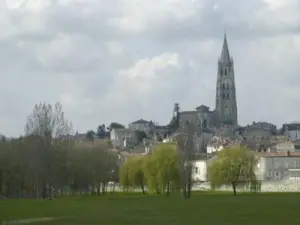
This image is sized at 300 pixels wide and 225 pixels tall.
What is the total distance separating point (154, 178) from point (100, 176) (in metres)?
9.45

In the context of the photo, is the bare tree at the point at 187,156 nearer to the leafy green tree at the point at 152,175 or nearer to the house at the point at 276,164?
the leafy green tree at the point at 152,175

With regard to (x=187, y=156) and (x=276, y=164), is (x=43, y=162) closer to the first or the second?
(x=187, y=156)

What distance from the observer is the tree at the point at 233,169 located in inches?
4500

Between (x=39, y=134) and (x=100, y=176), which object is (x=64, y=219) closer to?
(x=39, y=134)

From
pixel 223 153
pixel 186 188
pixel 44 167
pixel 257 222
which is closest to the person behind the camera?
pixel 257 222

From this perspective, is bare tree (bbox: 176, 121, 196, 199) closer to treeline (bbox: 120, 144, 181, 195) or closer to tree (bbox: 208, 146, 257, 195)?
treeline (bbox: 120, 144, 181, 195)

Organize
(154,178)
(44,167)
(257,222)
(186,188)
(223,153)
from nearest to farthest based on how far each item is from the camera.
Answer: (257,222) → (44,167) → (186,188) → (154,178) → (223,153)

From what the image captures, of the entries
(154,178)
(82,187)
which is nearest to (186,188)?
(154,178)

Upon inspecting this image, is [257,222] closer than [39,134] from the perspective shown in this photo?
Yes

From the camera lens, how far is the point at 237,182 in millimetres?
116312

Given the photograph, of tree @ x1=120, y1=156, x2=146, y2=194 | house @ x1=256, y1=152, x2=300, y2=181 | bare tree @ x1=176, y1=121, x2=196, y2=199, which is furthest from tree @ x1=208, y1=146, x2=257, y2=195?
house @ x1=256, y1=152, x2=300, y2=181

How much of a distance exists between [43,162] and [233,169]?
34037 mm

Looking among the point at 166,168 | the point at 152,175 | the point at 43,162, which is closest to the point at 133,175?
the point at 152,175

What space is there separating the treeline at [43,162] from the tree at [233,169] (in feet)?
63.4
